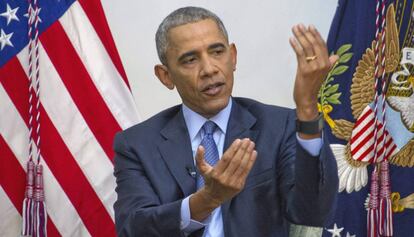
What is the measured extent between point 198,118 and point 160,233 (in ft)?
1.54

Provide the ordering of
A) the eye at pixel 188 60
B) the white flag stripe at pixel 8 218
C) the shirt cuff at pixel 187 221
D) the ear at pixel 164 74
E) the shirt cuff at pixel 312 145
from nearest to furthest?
the shirt cuff at pixel 312 145, the shirt cuff at pixel 187 221, the eye at pixel 188 60, the ear at pixel 164 74, the white flag stripe at pixel 8 218

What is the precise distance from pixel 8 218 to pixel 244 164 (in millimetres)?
1671

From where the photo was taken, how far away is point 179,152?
9.41ft

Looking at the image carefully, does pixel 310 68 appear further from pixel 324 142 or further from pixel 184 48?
pixel 184 48

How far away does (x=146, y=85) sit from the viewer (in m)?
4.12

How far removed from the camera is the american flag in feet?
12.3

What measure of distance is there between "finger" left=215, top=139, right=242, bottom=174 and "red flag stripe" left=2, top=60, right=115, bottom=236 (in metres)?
1.50

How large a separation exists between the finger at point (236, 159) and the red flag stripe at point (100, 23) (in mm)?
1549

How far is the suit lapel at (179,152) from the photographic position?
2.79 m

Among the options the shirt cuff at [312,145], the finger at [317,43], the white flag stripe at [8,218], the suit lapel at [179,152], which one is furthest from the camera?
the white flag stripe at [8,218]

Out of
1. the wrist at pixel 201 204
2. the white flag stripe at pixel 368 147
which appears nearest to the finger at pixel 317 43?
the wrist at pixel 201 204

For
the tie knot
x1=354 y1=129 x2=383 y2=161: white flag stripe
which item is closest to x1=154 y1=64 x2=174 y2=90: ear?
the tie knot

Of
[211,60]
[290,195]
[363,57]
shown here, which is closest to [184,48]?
[211,60]

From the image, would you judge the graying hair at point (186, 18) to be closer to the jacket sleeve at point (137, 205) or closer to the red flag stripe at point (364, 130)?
the jacket sleeve at point (137, 205)
